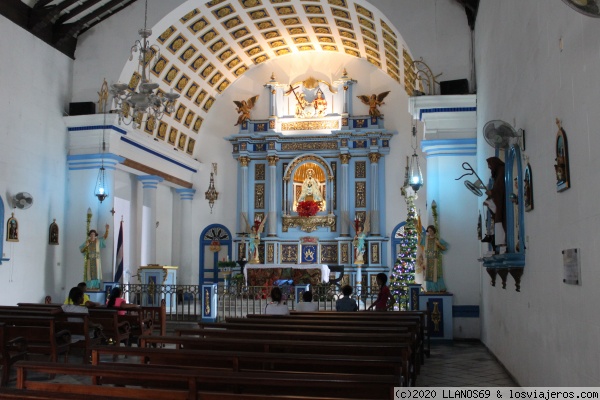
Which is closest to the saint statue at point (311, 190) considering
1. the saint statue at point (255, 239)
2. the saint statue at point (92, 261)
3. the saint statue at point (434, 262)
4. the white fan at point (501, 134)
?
the saint statue at point (255, 239)

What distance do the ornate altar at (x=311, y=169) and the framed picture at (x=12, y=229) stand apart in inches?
337

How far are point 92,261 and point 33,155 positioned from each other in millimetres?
2881

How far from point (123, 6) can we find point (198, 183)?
7.58 meters

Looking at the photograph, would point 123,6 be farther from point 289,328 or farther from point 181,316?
point 289,328

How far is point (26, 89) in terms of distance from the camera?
47.0ft

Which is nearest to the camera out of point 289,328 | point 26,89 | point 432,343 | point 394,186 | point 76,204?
Result: point 289,328

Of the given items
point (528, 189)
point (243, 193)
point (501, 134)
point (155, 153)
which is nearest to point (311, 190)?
point (243, 193)

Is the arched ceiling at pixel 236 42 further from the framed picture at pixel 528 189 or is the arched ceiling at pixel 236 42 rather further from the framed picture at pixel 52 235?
the framed picture at pixel 528 189

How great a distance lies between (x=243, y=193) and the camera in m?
21.7

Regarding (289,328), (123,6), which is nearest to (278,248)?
(123,6)

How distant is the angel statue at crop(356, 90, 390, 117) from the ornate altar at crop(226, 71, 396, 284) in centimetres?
11

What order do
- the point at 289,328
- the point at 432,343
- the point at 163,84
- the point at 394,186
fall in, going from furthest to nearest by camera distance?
the point at 394,186
the point at 163,84
the point at 432,343
the point at 289,328

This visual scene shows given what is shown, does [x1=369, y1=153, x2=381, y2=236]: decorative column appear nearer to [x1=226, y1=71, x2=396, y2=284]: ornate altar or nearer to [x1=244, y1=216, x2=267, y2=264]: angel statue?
[x1=226, y1=71, x2=396, y2=284]: ornate altar

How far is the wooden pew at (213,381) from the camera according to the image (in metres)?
3.64
